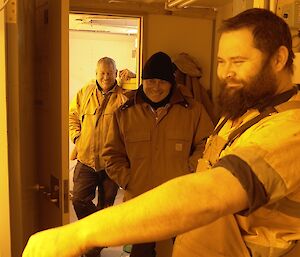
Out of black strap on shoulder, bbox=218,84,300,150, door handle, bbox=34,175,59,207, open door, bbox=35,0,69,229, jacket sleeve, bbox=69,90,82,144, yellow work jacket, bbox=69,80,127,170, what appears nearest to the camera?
black strap on shoulder, bbox=218,84,300,150

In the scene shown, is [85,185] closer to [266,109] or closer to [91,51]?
[266,109]

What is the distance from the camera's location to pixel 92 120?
10.1 ft

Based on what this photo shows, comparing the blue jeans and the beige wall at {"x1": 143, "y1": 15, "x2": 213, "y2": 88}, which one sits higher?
the beige wall at {"x1": 143, "y1": 15, "x2": 213, "y2": 88}

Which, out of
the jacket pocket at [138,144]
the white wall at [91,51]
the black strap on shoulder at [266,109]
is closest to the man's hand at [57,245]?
the black strap on shoulder at [266,109]

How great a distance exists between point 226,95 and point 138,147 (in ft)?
4.26

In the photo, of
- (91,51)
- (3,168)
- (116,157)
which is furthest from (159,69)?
(91,51)

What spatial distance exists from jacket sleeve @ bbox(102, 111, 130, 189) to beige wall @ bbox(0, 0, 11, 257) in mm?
984

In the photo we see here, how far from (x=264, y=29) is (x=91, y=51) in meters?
4.88

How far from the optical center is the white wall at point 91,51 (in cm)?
542

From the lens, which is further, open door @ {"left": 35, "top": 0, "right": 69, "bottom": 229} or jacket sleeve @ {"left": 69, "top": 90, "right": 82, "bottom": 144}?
jacket sleeve @ {"left": 69, "top": 90, "right": 82, "bottom": 144}

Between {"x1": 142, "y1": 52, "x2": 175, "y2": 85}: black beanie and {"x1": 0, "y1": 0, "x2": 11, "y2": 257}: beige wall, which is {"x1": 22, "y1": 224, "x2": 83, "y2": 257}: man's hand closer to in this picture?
{"x1": 0, "y1": 0, "x2": 11, "y2": 257}: beige wall

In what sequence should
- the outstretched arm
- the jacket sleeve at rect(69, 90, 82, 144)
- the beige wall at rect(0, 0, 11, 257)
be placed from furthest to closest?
the jacket sleeve at rect(69, 90, 82, 144), the beige wall at rect(0, 0, 11, 257), the outstretched arm

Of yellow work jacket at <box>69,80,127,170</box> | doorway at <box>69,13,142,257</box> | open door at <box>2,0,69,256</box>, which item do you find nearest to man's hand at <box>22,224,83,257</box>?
open door at <box>2,0,69,256</box>

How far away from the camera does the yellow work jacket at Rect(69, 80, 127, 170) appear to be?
2.98 m
